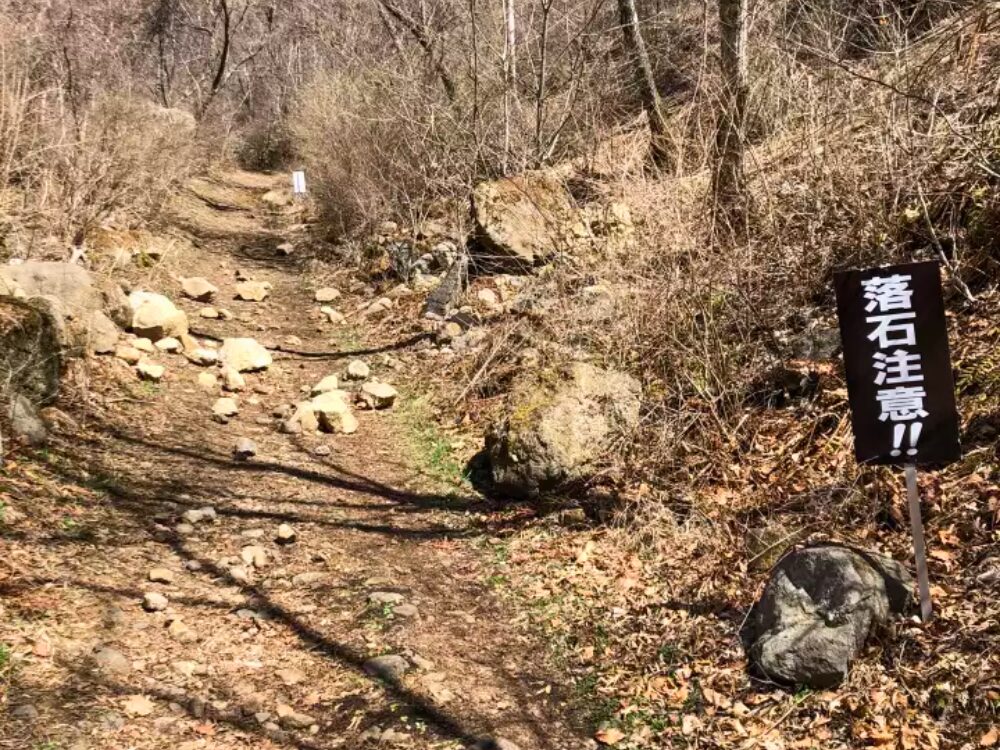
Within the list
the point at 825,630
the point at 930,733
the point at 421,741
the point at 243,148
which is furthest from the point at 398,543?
the point at 243,148

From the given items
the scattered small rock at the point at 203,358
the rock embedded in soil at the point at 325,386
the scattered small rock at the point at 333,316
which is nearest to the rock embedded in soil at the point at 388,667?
the rock embedded in soil at the point at 325,386

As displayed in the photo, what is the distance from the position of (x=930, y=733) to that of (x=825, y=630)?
565 millimetres

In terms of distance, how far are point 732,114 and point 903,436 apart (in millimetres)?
3583

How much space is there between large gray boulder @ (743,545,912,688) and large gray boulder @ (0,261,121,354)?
541 cm

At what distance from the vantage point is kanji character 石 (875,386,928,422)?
12.5 ft

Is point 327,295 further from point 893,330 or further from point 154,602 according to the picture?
point 893,330

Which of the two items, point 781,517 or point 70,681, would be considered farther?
point 781,517


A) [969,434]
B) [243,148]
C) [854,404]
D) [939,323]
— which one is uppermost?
[243,148]

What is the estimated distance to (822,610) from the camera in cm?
389

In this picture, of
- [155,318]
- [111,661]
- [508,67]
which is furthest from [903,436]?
[508,67]

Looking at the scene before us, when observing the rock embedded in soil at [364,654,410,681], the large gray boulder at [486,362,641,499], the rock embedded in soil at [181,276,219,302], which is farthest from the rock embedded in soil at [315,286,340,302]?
the rock embedded in soil at [364,654,410,681]

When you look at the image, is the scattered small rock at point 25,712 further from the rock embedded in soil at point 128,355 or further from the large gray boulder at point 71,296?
the rock embedded in soil at point 128,355

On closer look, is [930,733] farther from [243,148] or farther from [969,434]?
[243,148]

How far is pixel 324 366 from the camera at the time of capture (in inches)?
352
